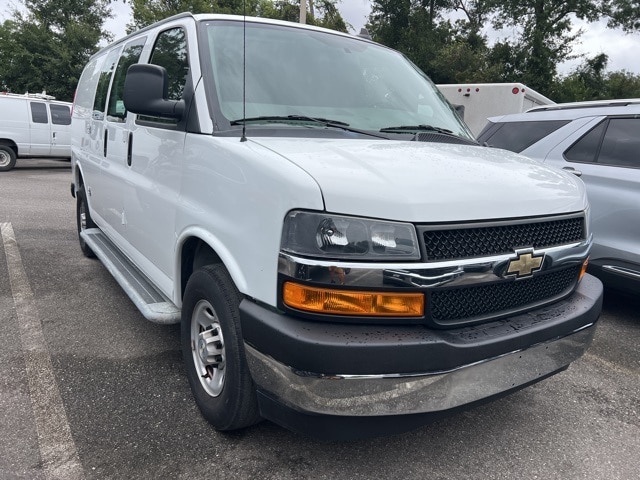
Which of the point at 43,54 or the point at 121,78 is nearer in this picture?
the point at 121,78

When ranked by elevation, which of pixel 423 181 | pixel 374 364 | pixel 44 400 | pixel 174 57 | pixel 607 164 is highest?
pixel 174 57

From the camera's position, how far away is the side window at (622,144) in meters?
4.43

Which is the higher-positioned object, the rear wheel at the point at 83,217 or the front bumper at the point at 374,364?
the front bumper at the point at 374,364

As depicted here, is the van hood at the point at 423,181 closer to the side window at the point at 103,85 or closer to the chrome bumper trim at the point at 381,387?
the chrome bumper trim at the point at 381,387

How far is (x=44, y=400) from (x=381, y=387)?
6.64 ft

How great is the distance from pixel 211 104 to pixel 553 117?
3.94 metres

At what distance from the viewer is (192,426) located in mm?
2637

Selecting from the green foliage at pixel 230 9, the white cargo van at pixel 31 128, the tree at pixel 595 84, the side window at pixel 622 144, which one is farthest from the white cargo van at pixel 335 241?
the tree at pixel 595 84

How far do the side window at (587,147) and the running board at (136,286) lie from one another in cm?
389

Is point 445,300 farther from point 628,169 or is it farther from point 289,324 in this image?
point 628,169

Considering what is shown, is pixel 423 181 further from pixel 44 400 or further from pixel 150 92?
pixel 44 400

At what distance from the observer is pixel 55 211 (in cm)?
848

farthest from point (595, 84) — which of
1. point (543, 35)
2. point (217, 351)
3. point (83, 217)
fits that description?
point (217, 351)

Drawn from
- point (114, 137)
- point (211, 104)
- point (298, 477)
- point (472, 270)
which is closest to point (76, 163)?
point (114, 137)
